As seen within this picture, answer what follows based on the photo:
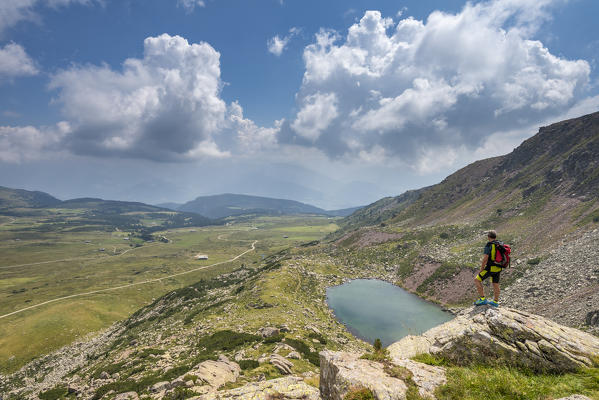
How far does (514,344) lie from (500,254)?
17.1 feet

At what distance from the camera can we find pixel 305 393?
1527 cm

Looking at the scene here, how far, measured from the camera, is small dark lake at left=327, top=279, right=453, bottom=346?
50.8m

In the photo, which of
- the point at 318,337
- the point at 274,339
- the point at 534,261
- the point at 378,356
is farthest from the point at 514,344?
the point at 534,261

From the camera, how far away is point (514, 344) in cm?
1277

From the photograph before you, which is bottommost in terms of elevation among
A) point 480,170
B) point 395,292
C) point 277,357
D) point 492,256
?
point 395,292

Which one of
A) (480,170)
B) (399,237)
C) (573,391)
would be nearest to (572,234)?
(399,237)

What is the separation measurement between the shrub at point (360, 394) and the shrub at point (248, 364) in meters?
23.4

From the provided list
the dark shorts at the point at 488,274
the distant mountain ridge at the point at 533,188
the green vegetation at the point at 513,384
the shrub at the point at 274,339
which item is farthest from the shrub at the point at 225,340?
the distant mountain ridge at the point at 533,188

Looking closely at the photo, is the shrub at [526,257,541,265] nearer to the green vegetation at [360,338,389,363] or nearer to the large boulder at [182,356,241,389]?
the green vegetation at [360,338,389,363]

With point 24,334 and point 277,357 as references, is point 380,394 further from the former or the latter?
point 24,334

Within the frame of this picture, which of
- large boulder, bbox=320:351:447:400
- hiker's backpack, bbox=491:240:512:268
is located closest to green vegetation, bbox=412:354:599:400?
large boulder, bbox=320:351:447:400

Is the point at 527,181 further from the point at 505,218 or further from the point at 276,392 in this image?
the point at 276,392

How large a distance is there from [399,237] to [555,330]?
108 m

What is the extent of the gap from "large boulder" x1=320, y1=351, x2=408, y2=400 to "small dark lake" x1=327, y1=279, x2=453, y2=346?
119ft
